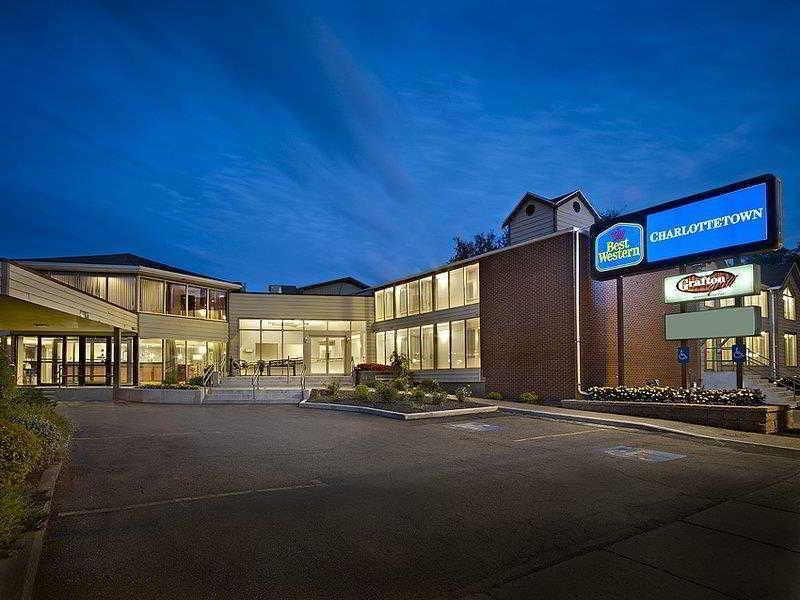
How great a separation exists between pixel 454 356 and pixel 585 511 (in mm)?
19096

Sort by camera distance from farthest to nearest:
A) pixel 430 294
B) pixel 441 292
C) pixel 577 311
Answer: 1. pixel 430 294
2. pixel 441 292
3. pixel 577 311

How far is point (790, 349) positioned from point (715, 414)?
65.6ft

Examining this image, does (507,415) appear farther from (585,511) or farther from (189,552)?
(189,552)

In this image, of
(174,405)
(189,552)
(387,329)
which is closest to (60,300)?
(174,405)

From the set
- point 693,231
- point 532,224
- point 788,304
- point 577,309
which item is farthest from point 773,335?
point 577,309

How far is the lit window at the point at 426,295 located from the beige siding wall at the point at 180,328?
38.1 feet

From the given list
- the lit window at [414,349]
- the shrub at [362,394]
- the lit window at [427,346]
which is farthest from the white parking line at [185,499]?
the lit window at [414,349]

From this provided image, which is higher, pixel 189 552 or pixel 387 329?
pixel 387 329

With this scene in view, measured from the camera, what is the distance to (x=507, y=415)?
643 inches

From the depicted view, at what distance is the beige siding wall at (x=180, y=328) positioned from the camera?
2662 cm

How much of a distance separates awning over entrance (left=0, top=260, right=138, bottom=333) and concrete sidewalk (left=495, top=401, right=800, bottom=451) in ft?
44.7

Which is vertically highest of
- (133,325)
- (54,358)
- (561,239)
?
Answer: (561,239)

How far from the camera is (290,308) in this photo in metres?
30.9

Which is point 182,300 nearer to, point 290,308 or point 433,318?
point 290,308
